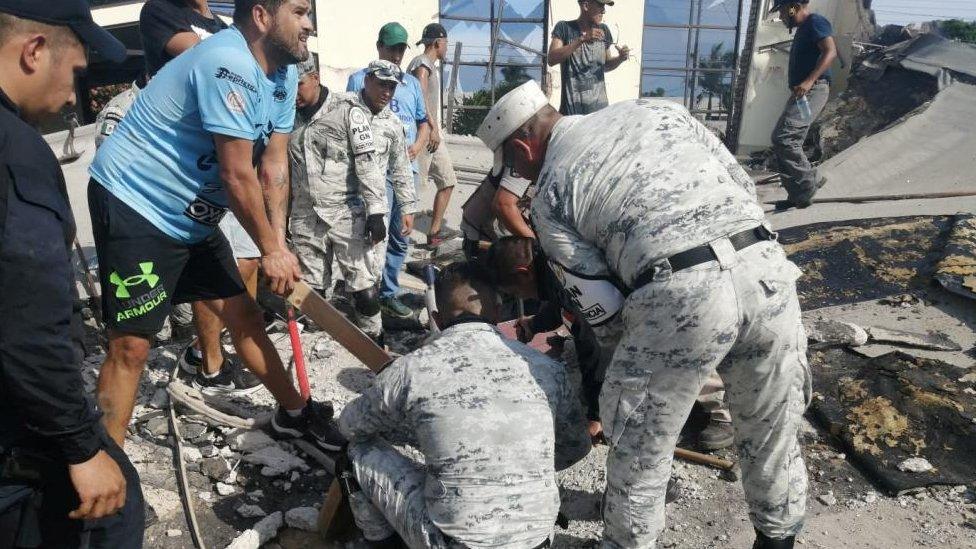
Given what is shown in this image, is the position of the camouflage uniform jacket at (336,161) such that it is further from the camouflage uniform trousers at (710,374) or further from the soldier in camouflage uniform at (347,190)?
the camouflage uniform trousers at (710,374)

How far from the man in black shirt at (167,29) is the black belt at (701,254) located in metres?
→ 2.59

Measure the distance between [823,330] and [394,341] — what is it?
2.68 meters

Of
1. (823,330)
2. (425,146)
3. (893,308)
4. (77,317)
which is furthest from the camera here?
(425,146)

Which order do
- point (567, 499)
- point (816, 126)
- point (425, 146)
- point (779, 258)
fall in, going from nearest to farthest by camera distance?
point (779, 258) < point (567, 499) < point (425, 146) < point (816, 126)

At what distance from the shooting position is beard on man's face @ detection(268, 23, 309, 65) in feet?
9.09

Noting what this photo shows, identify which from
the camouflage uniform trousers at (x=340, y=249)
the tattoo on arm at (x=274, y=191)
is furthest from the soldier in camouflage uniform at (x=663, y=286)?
the camouflage uniform trousers at (x=340, y=249)

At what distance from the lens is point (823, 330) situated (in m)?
4.38

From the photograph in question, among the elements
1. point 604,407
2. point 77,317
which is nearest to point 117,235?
point 77,317

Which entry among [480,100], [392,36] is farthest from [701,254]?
[480,100]

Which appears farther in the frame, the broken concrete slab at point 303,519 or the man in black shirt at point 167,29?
the man in black shirt at point 167,29

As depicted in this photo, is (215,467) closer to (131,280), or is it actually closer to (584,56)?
(131,280)

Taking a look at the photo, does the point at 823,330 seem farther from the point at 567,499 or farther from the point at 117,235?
the point at 117,235

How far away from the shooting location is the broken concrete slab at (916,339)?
426 centimetres

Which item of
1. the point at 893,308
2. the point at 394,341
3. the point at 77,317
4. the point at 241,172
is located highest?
the point at 241,172
